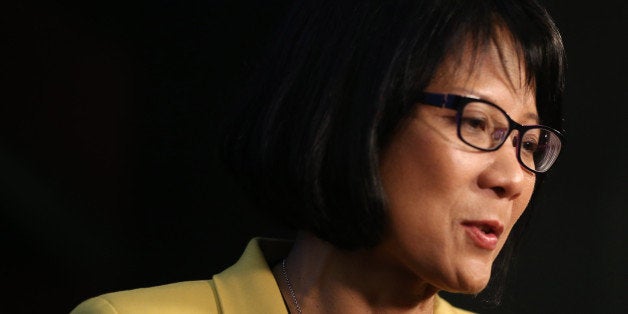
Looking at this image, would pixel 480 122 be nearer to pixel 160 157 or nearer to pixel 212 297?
pixel 212 297

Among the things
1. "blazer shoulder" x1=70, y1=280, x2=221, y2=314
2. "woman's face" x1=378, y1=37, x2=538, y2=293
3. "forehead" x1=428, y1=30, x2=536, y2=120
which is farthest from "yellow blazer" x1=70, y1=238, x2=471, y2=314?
"forehead" x1=428, y1=30, x2=536, y2=120

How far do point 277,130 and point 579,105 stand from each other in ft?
3.39

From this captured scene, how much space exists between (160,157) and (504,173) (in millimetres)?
910

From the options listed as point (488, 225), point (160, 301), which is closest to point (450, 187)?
point (488, 225)

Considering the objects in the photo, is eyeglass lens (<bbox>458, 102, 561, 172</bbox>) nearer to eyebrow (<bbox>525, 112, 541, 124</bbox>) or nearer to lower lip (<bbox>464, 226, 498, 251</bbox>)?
eyebrow (<bbox>525, 112, 541, 124</bbox>)

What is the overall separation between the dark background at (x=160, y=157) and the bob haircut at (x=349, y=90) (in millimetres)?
188

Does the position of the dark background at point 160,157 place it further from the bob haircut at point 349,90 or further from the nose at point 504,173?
the nose at point 504,173

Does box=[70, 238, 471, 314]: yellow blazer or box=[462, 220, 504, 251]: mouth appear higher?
box=[462, 220, 504, 251]: mouth

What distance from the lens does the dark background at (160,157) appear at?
2.37 metres

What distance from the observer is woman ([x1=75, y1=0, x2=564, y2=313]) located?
6.22 feet

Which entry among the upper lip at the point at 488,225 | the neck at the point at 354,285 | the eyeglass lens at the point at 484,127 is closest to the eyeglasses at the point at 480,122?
the eyeglass lens at the point at 484,127

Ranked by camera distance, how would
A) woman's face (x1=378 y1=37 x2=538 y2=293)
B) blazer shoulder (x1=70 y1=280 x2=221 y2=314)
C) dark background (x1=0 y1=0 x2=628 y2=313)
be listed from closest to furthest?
1. woman's face (x1=378 y1=37 x2=538 y2=293)
2. blazer shoulder (x1=70 y1=280 x2=221 y2=314)
3. dark background (x1=0 y1=0 x2=628 y2=313)

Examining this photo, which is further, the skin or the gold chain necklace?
the gold chain necklace

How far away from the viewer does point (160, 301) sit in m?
2.05
